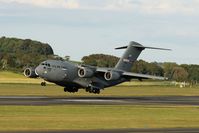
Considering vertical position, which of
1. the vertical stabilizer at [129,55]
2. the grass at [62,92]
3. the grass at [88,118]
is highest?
the vertical stabilizer at [129,55]

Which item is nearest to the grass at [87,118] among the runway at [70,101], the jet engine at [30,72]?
the runway at [70,101]

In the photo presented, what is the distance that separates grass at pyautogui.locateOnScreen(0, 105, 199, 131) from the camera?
3316 cm

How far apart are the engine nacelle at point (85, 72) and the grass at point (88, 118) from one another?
21049 mm

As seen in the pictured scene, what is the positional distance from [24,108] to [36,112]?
3224 millimetres

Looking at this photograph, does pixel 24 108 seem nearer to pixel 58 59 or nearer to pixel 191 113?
pixel 191 113

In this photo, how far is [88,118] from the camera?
124 ft

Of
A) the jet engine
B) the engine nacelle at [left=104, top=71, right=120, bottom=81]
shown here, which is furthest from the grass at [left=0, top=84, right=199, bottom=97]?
the engine nacelle at [left=104, top=71, right=120, bottom=81]

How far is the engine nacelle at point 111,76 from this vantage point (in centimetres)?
6919

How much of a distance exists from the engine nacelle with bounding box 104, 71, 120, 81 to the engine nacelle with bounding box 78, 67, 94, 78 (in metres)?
1.66

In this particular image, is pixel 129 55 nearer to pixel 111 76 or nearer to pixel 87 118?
pixel 111 76

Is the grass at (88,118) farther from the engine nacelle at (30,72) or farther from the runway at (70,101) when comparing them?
the engine nacelle at (30,72)

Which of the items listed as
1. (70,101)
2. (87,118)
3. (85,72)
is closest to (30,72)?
(85,72)

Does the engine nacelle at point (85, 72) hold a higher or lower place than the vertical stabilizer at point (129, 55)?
lower

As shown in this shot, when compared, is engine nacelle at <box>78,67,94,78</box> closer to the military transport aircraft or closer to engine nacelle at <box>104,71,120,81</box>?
the military transport aircraft
